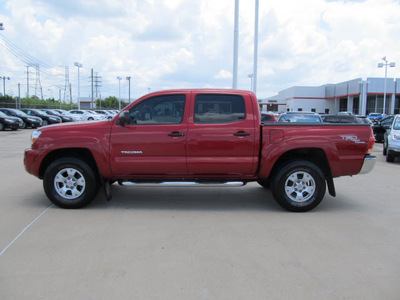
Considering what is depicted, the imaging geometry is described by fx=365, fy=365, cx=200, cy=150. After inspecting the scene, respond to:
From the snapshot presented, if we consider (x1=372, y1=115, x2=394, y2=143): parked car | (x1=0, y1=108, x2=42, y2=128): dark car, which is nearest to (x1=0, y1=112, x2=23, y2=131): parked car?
(x1=0, y1=108, x2=42, y2=128): dark car

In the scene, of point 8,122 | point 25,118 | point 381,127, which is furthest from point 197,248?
point 25,118

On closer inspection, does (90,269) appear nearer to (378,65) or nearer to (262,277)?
(262,277)

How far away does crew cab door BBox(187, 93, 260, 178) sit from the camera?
5.83 m

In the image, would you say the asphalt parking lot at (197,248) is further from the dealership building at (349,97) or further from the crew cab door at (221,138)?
the dealership building at (349,97)

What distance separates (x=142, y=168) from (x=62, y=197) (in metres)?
1.41

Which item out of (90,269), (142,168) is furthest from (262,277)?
(142,168)

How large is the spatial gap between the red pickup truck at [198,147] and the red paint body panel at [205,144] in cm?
2

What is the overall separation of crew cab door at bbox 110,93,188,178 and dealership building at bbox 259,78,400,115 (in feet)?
190

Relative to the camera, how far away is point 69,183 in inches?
236

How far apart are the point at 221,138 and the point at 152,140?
3.63 feet

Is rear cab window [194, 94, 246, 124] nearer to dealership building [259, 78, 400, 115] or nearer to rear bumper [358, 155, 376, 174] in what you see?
rear bumper [358, 155, 376, 174]

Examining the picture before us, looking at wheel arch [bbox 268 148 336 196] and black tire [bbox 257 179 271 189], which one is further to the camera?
black tire [bbox 257 179 271 189]

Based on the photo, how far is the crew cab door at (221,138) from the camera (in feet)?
19.1

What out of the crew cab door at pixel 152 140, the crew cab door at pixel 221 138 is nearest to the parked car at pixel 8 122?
the crew cab door at pixel 152 140
